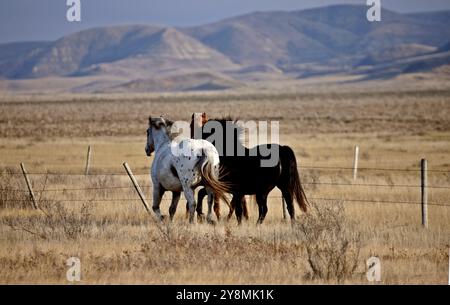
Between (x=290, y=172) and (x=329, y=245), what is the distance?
2735 mm

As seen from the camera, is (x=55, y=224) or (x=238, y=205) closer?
(x=55, y=224)

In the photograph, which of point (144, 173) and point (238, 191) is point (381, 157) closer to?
point (144, 173)

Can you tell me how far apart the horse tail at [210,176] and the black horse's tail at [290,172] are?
1197 millimetres

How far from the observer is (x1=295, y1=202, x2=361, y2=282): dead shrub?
9367 millimetres

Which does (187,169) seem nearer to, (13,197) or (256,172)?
(256,172)

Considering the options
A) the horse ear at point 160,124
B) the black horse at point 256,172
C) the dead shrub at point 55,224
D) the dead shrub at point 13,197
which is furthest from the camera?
the dead shrub at point 13,197

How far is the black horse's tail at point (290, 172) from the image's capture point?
12922 mm

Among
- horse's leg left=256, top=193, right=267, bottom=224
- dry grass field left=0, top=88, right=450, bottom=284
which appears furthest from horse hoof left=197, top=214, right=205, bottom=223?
horse's leg left=256, top=193, right=267, bottom=224

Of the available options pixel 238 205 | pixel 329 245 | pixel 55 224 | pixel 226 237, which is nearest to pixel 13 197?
pixel 55 224

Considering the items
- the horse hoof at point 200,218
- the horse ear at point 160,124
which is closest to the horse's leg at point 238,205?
the horse hoof at point 200,218

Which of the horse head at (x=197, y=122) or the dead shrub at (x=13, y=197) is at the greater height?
the horse head at (x=197, y=122)

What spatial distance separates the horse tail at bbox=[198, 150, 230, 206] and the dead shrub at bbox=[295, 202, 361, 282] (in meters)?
1.34

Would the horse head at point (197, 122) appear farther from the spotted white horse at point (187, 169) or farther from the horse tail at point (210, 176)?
the horse tail at point (210, 176)

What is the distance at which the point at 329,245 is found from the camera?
10.4 metres
